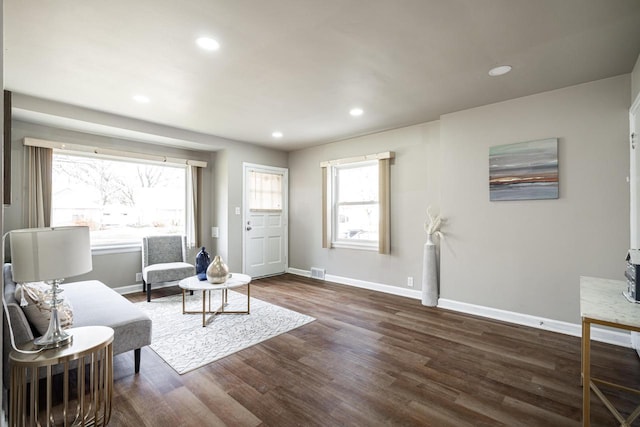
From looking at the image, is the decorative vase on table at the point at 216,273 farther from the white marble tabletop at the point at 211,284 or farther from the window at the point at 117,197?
the window at the point at 117,197

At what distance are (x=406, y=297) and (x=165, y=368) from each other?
10.5 ft

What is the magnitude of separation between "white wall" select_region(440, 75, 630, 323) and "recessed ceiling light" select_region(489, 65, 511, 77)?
796 millimetres

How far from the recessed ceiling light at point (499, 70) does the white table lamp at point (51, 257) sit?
3.35 m

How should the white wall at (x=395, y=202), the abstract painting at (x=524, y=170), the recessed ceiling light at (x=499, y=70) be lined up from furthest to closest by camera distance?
the white wall at (x=395, y=202) → the abstract painting at (x=524, y=170) → the recessed ceiling light at (x=499, y=70)

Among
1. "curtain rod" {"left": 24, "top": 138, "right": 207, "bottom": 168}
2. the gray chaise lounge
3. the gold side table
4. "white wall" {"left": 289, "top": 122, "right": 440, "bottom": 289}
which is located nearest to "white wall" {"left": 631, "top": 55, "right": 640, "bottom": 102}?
"white wall" {"left": 289, "top": 122, "right": 440, "bottom": 289}

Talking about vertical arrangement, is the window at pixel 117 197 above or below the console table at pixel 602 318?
above

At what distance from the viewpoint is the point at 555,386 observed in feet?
7.06

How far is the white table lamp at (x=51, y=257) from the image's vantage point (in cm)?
A: 147

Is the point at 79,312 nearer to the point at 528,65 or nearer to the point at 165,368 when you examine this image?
the point at 165,368

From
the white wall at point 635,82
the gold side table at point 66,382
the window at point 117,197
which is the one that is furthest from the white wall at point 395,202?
the gold side table at point 66,382

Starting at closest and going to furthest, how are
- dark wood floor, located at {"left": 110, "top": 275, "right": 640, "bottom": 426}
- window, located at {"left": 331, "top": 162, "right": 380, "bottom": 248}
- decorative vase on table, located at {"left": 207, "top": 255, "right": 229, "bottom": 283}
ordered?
dark wood floor, located at {"left": 110, "top": 275, "right": 640, "bottom": 426}, decorative vase on table, located at {"left": 207, "top": 255, "right": 229, "bottom": 283}, window, located at {"left": 331, "top": 162, "right": 380, "bottom": 248}

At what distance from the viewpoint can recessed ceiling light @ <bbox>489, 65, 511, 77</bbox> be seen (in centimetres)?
261

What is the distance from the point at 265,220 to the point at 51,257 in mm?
4234

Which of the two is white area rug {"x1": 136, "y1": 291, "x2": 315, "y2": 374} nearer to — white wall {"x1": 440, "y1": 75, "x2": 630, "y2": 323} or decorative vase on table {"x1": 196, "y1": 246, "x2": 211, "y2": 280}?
decorative vase on table {"x1": 196, "y1": 246, "x2": 211, "y2": 280}
